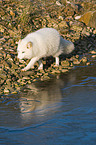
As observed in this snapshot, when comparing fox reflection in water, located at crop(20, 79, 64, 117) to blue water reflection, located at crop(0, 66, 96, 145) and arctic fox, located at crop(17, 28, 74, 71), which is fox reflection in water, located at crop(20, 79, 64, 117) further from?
arctic fox, located at crop(17, 28, 74, 71)

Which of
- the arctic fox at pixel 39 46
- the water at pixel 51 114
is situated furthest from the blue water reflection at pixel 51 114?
the arctic fox at pixel 39 46

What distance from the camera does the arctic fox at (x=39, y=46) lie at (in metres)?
7.68

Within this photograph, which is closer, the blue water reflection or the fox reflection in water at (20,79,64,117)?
the blue water reflection

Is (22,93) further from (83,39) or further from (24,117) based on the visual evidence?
(83,39)

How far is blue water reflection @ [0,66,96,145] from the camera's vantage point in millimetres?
4195

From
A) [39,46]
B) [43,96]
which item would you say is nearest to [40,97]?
[43,96]

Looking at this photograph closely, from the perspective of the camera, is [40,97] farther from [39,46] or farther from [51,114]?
[39,46]

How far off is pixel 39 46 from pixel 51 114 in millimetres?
3329

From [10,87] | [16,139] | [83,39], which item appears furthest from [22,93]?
[83,39]

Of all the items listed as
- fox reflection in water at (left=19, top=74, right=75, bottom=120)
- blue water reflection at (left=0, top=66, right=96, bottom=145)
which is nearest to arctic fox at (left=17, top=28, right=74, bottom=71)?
fox reflection in water at (left=19, top=74, right=75, bottom=120)

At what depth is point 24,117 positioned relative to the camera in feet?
16.5

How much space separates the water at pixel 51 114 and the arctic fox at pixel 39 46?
42.1 inches

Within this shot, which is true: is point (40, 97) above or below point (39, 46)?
below

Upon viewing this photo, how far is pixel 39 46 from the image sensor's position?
26.0 ft
